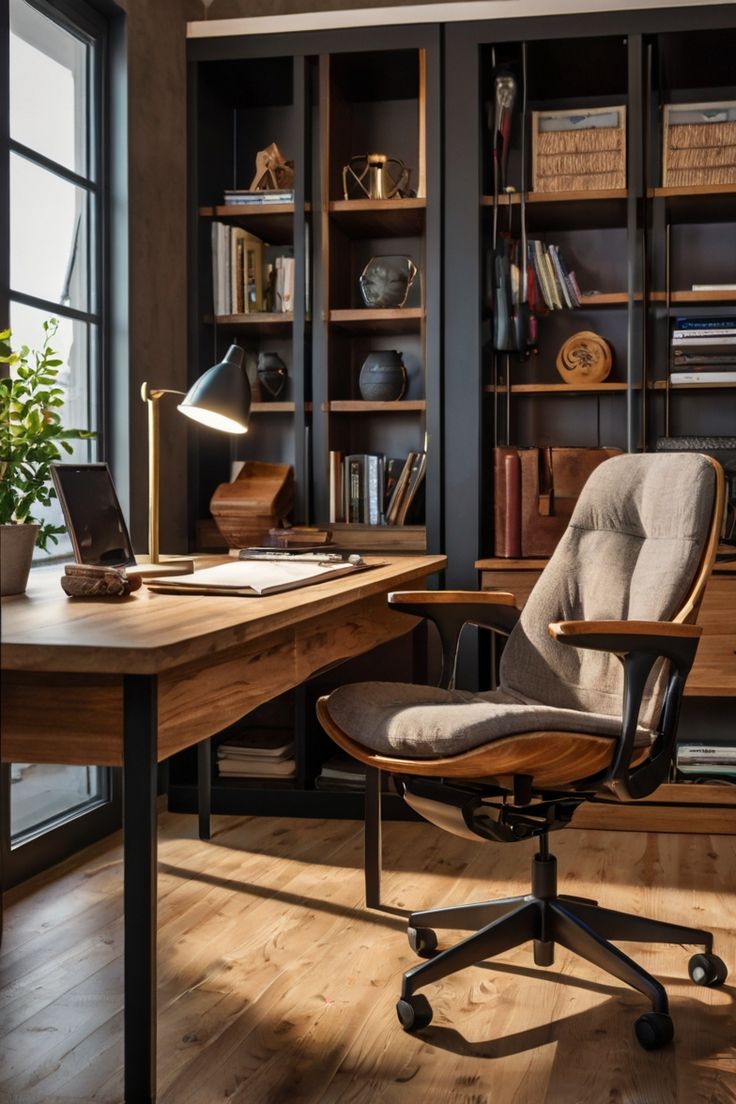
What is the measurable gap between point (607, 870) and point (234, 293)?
212 centimetres

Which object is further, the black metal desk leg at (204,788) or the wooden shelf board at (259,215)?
the wooden shelf board at (259,215)

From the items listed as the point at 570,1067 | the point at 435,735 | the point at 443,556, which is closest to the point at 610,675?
the point at 435,735

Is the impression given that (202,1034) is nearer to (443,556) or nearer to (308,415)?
(443,556)

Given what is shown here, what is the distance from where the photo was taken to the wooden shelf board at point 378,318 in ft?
12.2

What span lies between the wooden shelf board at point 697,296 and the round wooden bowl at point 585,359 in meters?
0.22

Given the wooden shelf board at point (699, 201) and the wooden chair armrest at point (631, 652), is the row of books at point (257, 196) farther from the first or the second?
the wooden chair armrest at point (631, 652)

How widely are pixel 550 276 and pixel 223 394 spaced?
1454mm

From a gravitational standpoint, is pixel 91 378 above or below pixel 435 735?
above

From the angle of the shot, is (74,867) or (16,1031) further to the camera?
(74,867)

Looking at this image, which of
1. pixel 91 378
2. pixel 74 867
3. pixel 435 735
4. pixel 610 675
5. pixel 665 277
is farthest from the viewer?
pixel 665 277

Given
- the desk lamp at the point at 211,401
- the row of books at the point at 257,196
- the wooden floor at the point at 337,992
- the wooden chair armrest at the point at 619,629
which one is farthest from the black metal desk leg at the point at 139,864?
the row of books at the point at 257,196

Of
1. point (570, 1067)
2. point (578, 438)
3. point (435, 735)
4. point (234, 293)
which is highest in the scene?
point (234, 293)

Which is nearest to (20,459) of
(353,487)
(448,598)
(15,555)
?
(15,555)

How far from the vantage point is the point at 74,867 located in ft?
10.1
